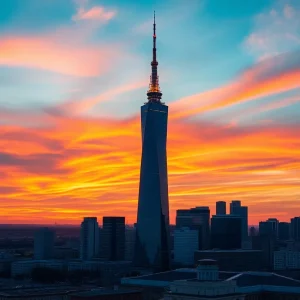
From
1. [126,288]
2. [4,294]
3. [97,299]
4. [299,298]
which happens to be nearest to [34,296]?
[4,294]

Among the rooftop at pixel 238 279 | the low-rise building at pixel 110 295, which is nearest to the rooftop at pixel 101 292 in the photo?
the low-rise building at pixel 110 295

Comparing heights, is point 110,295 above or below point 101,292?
below

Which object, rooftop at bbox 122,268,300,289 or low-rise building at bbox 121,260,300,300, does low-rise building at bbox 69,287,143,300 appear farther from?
rooftop at bbox 122,268,300,289

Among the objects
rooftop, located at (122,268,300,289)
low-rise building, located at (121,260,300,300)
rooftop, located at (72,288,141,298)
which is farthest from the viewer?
rooftop, located at (122,268,300,289)

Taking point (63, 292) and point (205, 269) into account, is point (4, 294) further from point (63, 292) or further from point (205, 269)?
point (205, 269)

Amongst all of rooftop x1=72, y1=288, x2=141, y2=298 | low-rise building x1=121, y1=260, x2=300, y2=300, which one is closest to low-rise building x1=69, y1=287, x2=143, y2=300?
rooftop x1=72, y1=288, x2=141, y2=298

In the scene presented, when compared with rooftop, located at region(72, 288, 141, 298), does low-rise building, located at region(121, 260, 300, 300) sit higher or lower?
higher

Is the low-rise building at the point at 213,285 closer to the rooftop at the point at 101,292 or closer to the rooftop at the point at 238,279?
the rooftop at the point at 238,279

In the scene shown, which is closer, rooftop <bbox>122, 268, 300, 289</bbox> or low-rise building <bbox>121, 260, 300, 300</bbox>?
low-rise building <bbox>121, 260, 300, 300</bbox>

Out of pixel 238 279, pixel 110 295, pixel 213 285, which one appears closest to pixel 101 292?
Result: pixel 110 295

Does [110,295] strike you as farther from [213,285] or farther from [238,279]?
[213,285]

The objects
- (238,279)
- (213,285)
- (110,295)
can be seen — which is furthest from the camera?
(238,279)
